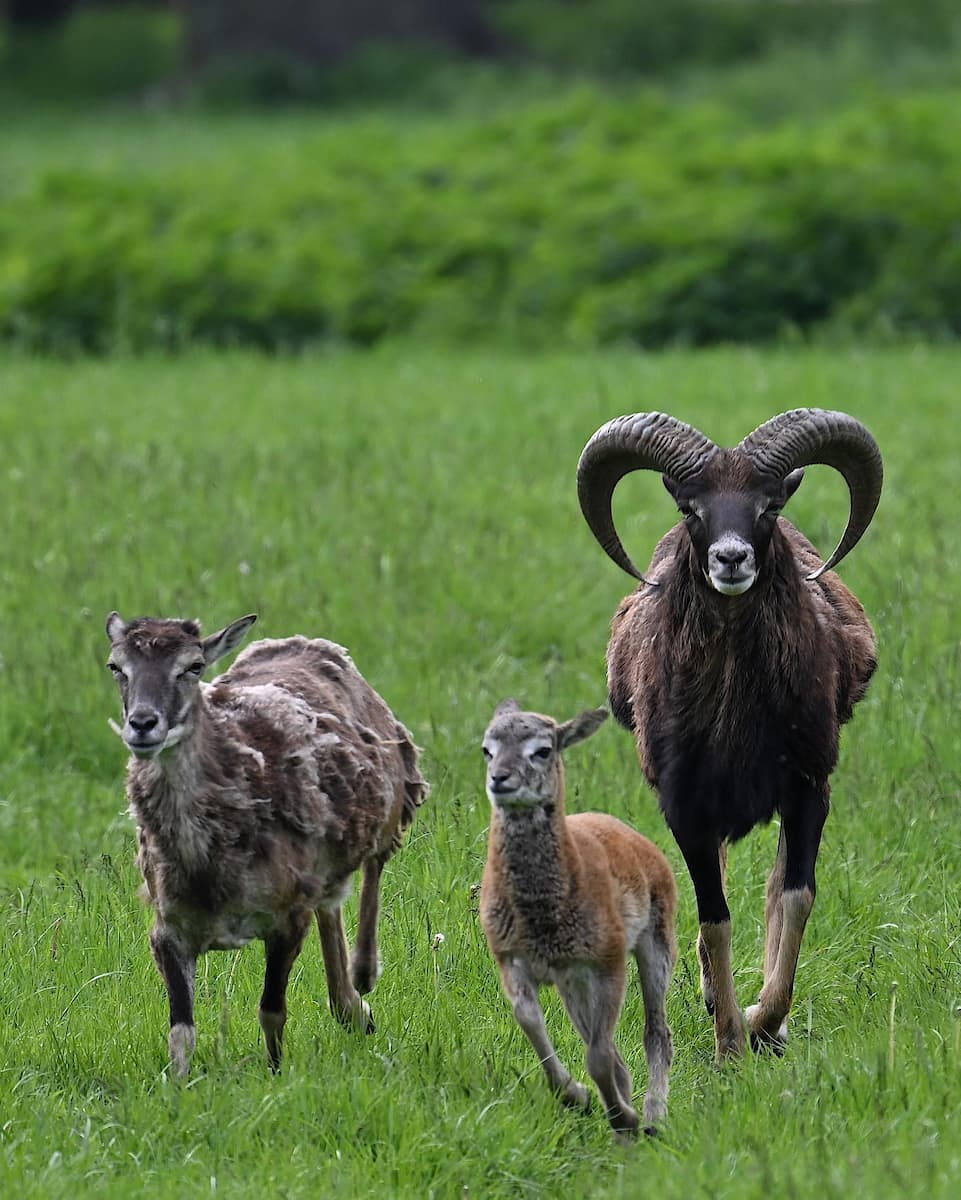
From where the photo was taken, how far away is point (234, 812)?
23.3 feet

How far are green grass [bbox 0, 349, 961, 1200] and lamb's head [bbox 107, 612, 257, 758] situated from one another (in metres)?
1.13

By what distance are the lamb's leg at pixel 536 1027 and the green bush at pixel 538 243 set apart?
15.2m

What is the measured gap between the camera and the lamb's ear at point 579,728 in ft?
21.9

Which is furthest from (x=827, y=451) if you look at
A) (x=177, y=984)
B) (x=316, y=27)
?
(x=316, y=27)

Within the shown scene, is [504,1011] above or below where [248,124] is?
below

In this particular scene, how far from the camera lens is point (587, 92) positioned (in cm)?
2869

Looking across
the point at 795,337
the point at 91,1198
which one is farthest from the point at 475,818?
the point at 795,337

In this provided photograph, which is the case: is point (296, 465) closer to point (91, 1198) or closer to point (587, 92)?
point (91, 1198)

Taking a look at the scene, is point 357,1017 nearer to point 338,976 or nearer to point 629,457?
point 338,976

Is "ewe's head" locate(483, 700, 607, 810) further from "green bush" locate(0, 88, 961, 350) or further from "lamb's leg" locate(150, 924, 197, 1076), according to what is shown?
"green bush" locate(0, 88, 961, 350)

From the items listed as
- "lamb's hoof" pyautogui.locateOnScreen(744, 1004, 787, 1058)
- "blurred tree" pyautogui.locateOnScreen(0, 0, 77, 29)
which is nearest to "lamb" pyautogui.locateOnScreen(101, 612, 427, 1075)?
"lamb's hoof" pyautogui.locateOnScreen(744, 1004, 787, 1058)

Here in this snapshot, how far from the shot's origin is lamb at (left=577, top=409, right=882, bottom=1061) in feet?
25.0

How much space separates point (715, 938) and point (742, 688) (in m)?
0.92

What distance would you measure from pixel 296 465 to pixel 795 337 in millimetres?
7008
